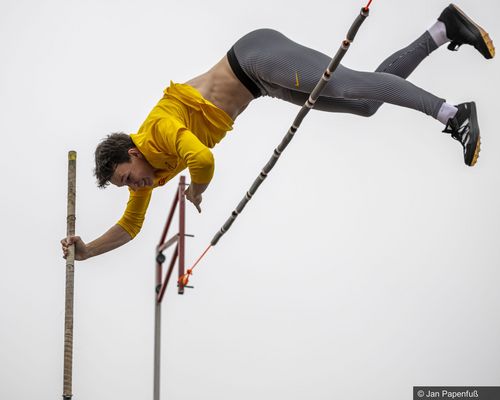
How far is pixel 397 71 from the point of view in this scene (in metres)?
5.22

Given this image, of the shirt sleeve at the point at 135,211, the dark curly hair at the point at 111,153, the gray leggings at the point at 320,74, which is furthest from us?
the shirt sleeve at the point at 135,211

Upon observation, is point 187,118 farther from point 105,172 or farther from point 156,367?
point 156,367

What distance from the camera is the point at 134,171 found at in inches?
203

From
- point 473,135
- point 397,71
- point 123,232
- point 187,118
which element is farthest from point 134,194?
point 473,135

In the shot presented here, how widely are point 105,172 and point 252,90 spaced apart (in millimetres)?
959

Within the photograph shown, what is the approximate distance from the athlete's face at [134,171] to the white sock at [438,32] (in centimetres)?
176

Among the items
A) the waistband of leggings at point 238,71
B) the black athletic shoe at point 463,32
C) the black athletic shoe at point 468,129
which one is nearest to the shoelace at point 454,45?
the black athletic shoe at point 463,32

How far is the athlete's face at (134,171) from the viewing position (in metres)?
5.12

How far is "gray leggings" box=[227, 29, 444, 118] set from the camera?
481 centimetres

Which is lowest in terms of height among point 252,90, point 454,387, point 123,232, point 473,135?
point 454,387

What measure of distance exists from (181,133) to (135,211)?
1.23m

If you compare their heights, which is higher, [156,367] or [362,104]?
[362,104]

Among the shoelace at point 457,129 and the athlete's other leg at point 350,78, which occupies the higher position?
the athlete's other leg at point 350,78

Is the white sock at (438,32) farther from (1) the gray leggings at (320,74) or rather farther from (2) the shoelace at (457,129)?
(2) the shoelace at (457,129)
